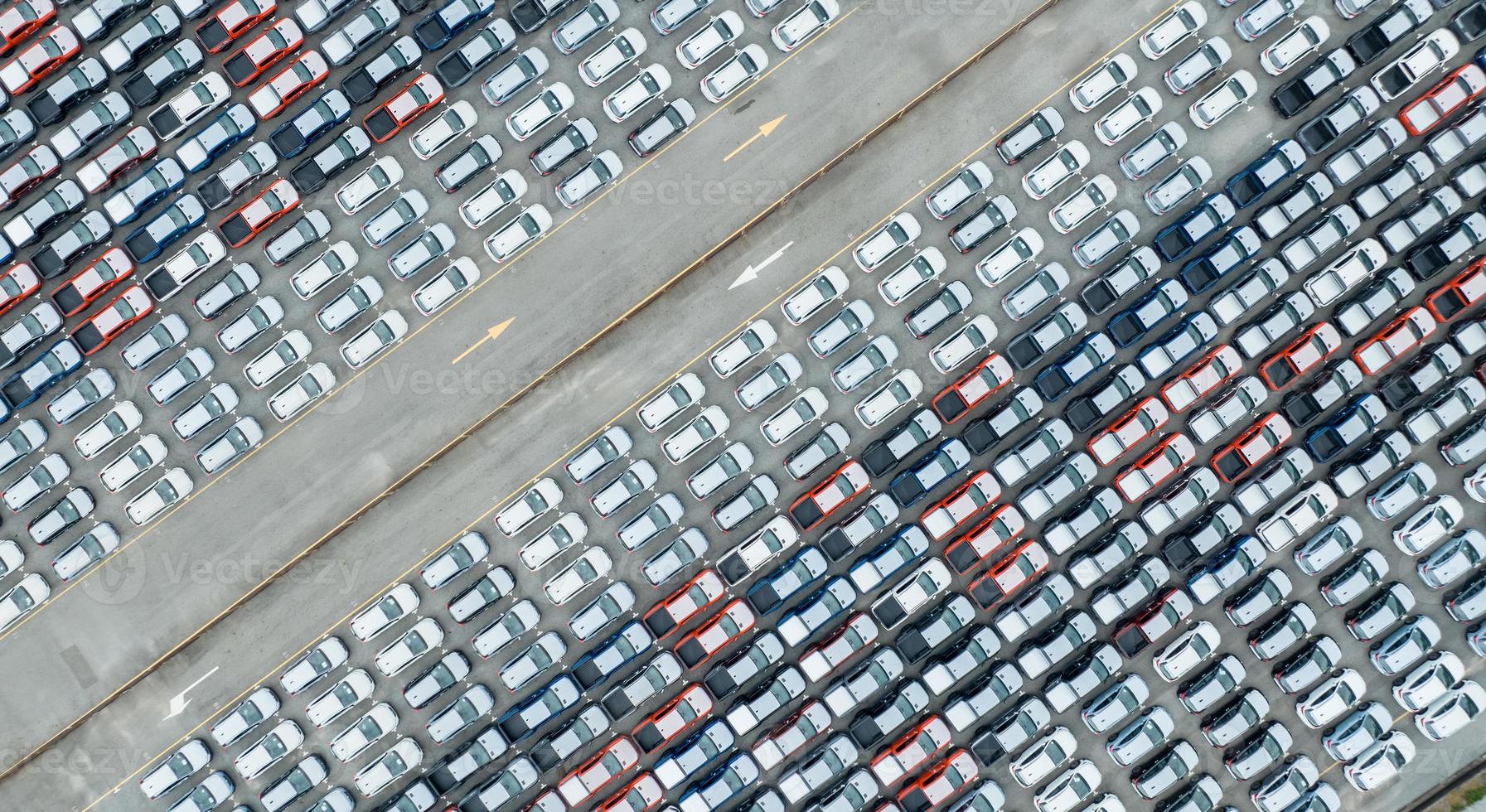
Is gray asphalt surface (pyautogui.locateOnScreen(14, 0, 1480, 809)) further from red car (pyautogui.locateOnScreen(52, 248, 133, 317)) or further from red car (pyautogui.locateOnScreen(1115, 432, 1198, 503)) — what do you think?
red car (pyautogui.locateOnScreen(52, 248, 133, 317))

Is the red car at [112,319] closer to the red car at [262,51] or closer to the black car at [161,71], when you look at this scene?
the black car at [161,71]

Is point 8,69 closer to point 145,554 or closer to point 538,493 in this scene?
point 145,554

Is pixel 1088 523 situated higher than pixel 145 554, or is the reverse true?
pixel 145 554

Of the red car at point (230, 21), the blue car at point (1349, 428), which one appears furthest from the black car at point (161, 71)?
the blue car at point (1349, 428)

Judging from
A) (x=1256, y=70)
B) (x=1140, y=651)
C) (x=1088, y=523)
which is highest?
(x=1256, y=70)

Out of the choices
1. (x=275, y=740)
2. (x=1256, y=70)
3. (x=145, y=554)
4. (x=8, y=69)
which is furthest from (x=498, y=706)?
(x=1256, y=70)

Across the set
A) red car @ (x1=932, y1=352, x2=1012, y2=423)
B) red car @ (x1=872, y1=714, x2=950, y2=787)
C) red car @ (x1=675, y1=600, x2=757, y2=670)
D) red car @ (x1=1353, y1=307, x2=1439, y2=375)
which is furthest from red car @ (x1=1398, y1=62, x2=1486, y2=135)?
red car @ (x1=675, y1=600, x2=757, y2=670)
